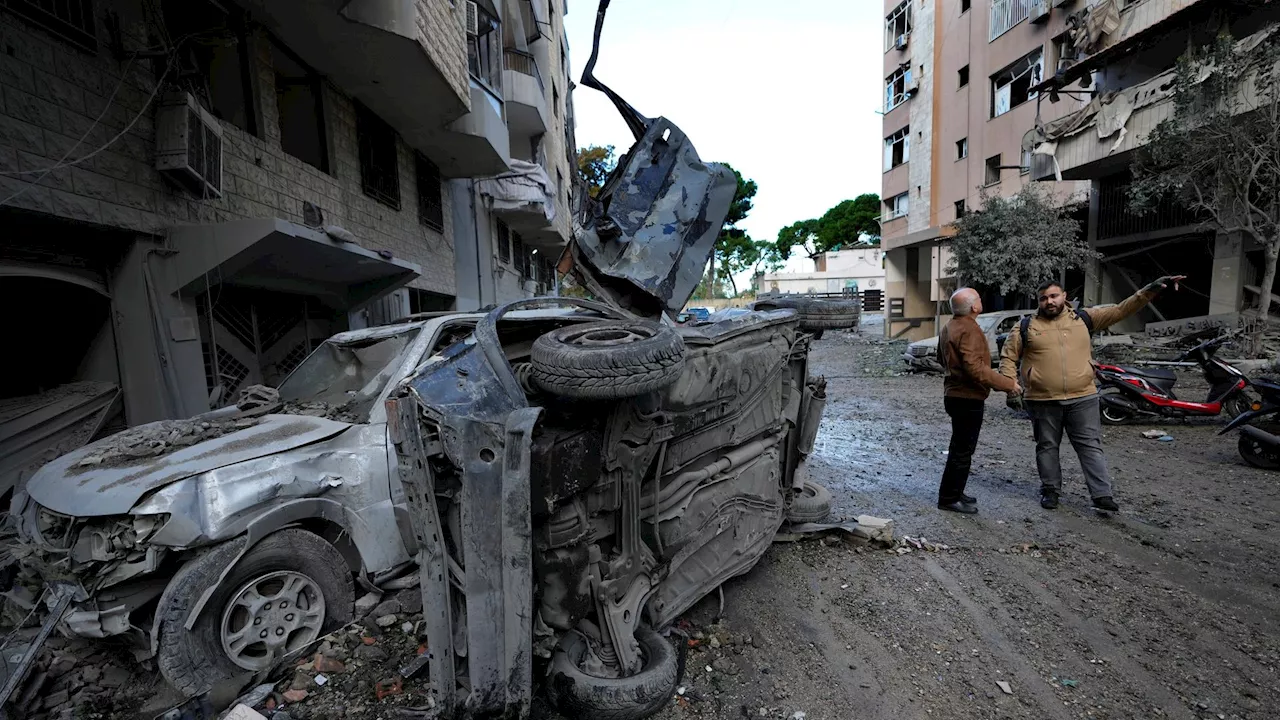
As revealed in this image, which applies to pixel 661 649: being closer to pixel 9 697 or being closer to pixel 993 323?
pixel 9 697

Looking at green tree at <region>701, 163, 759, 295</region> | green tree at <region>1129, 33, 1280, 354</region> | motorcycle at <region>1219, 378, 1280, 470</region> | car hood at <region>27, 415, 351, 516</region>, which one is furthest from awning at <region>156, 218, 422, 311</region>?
green tree at <region>701, 163, 759, 295</region>

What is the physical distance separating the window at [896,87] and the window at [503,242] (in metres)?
18.7

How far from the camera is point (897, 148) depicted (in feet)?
80.6

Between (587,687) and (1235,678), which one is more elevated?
→ (587,687)

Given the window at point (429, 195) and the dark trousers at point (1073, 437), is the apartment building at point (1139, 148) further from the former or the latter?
the window at point (429, 195)

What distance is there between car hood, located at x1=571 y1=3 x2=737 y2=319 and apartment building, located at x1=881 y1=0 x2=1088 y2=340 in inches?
570

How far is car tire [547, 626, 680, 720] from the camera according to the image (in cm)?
187

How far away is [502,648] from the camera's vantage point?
1.64m

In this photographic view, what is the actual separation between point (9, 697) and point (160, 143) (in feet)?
14.1

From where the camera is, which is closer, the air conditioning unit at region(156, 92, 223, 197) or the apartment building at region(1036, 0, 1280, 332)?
the air conditioning unit at region(156, 92, 223, 197)

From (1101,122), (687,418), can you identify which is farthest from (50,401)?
(1101,122)

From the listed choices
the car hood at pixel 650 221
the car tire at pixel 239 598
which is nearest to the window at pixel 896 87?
the car hood at pixel 650 221

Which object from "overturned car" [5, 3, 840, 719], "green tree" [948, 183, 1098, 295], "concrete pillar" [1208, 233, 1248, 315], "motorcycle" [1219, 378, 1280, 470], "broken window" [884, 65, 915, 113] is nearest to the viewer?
"overturned car" [5, 3, 840, 719]

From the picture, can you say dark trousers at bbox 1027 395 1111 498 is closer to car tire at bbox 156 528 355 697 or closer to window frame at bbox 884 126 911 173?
car tire at bbox 156 528 355 697
